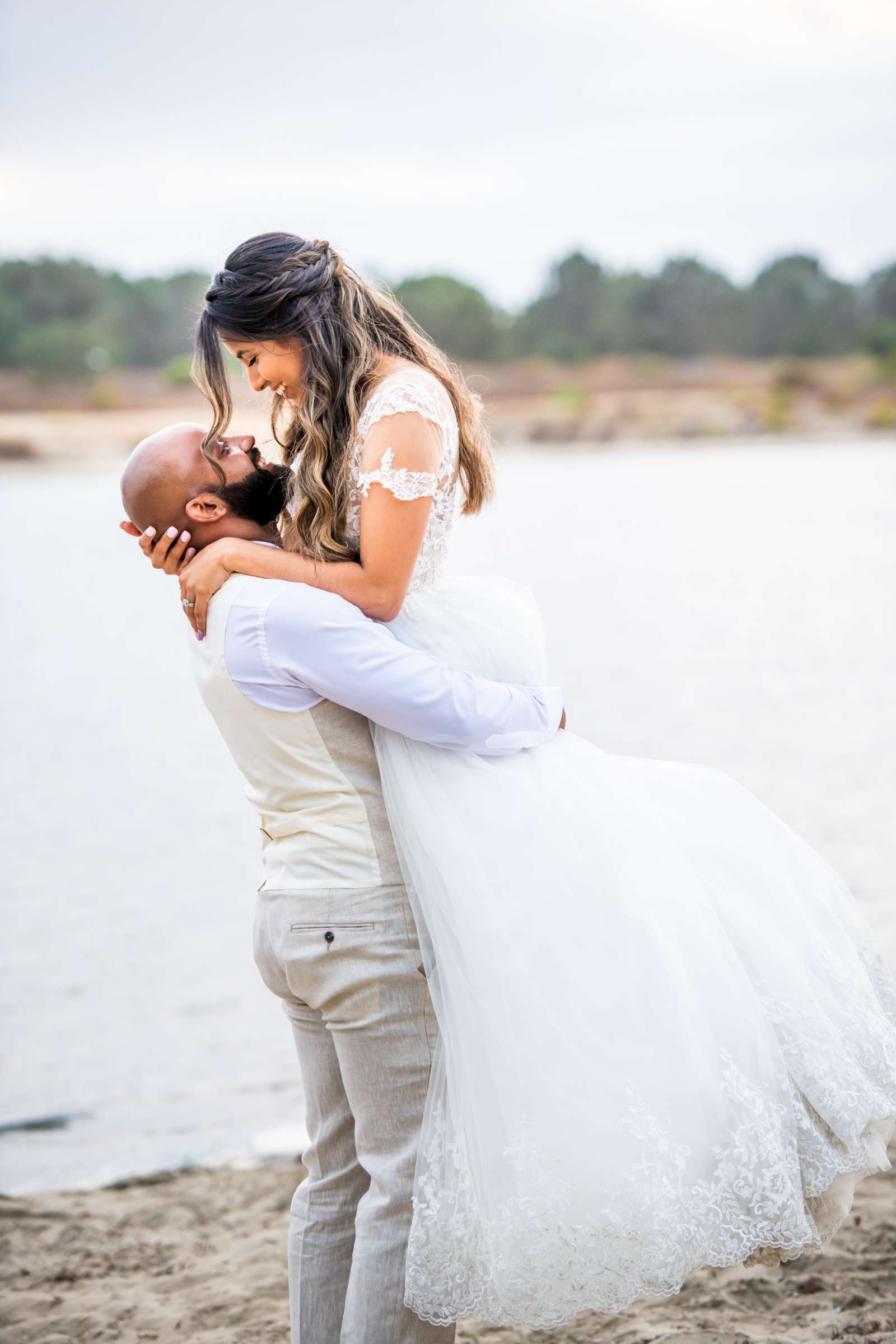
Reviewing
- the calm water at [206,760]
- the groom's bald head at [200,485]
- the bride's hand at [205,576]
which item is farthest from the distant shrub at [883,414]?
the bride's hand at [205,576]

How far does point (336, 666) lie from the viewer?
164 centimetres

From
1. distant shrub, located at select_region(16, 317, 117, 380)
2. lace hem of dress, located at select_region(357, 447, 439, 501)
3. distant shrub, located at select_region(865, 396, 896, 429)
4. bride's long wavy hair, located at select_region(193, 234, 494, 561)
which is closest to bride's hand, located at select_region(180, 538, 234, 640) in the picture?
bride's long wavy hair, located at select_region(193, 234, 494, 561)

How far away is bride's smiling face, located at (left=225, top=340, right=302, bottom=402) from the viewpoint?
5.93ft

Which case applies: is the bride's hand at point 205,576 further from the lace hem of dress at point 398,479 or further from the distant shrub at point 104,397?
the distant shrub at point 104,397

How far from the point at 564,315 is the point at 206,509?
145 ft

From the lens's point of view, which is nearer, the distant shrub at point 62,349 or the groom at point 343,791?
the groom at point 343,791

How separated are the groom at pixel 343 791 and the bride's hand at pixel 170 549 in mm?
21

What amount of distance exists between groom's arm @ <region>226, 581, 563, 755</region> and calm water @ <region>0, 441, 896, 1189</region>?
2488 mm

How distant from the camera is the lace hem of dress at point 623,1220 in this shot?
1.59 metres

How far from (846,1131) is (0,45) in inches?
298

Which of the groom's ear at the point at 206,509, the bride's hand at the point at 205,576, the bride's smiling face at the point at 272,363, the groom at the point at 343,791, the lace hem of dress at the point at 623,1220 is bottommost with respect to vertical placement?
the lace hem of dress at the point at 623,1220

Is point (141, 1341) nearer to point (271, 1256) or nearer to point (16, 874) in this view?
point (271, 1256)

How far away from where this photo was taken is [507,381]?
39812mm

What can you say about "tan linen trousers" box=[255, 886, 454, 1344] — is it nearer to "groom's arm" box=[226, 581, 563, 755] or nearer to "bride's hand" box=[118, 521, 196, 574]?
"groom's arm" box=[226, 581, 563, 755]
